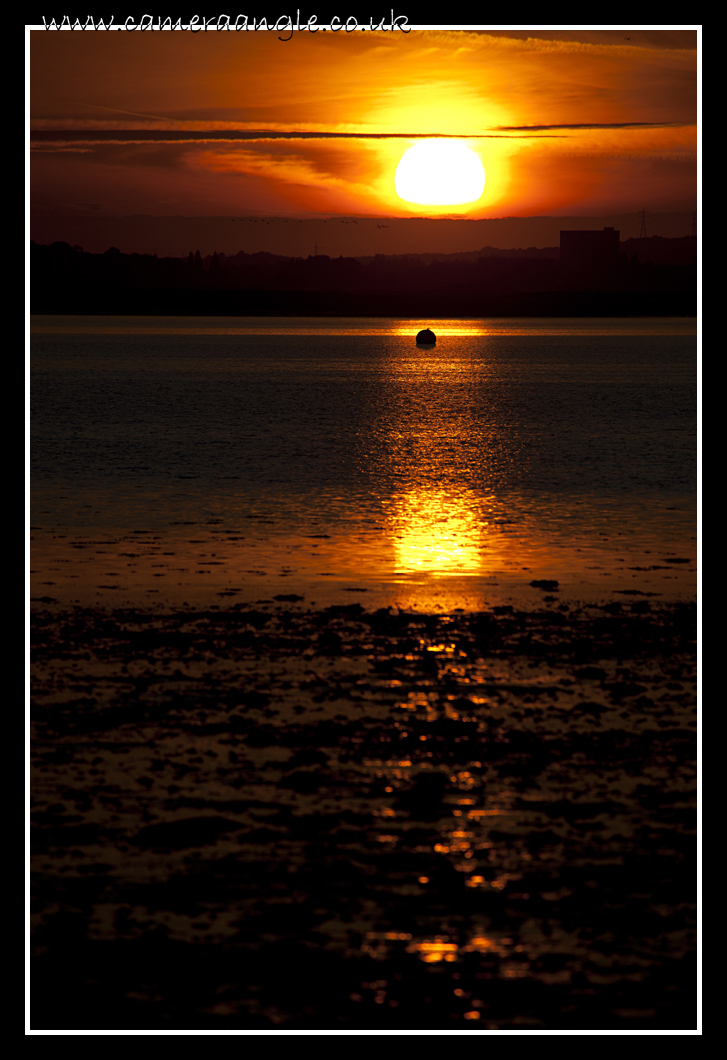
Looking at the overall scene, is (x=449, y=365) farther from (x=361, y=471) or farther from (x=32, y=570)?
(x=32, y=570)

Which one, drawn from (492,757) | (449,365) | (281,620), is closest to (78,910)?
(492,757)

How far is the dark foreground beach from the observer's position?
26.4 feet

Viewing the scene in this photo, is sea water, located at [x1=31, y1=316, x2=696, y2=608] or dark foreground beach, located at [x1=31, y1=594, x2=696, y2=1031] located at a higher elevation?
sea water, located at [x1=31, y1=316, x2=696, y2=608]

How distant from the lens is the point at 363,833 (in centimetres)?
1022

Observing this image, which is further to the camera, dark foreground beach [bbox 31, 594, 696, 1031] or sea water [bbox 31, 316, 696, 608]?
sea water [bbox 31, 316, 696, 608]

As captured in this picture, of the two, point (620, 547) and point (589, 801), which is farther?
point (620, 547)

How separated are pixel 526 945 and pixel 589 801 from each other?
2.67 m

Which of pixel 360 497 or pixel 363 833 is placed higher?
pixel 360 497

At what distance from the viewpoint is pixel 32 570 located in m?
21.9

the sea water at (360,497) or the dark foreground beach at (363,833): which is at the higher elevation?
the sea water at (360,497)

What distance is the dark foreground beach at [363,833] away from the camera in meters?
8.05

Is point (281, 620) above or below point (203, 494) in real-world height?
below

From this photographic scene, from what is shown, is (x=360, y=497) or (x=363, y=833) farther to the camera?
(x=360, y=497)

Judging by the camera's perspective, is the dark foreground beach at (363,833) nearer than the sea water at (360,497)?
Yes
